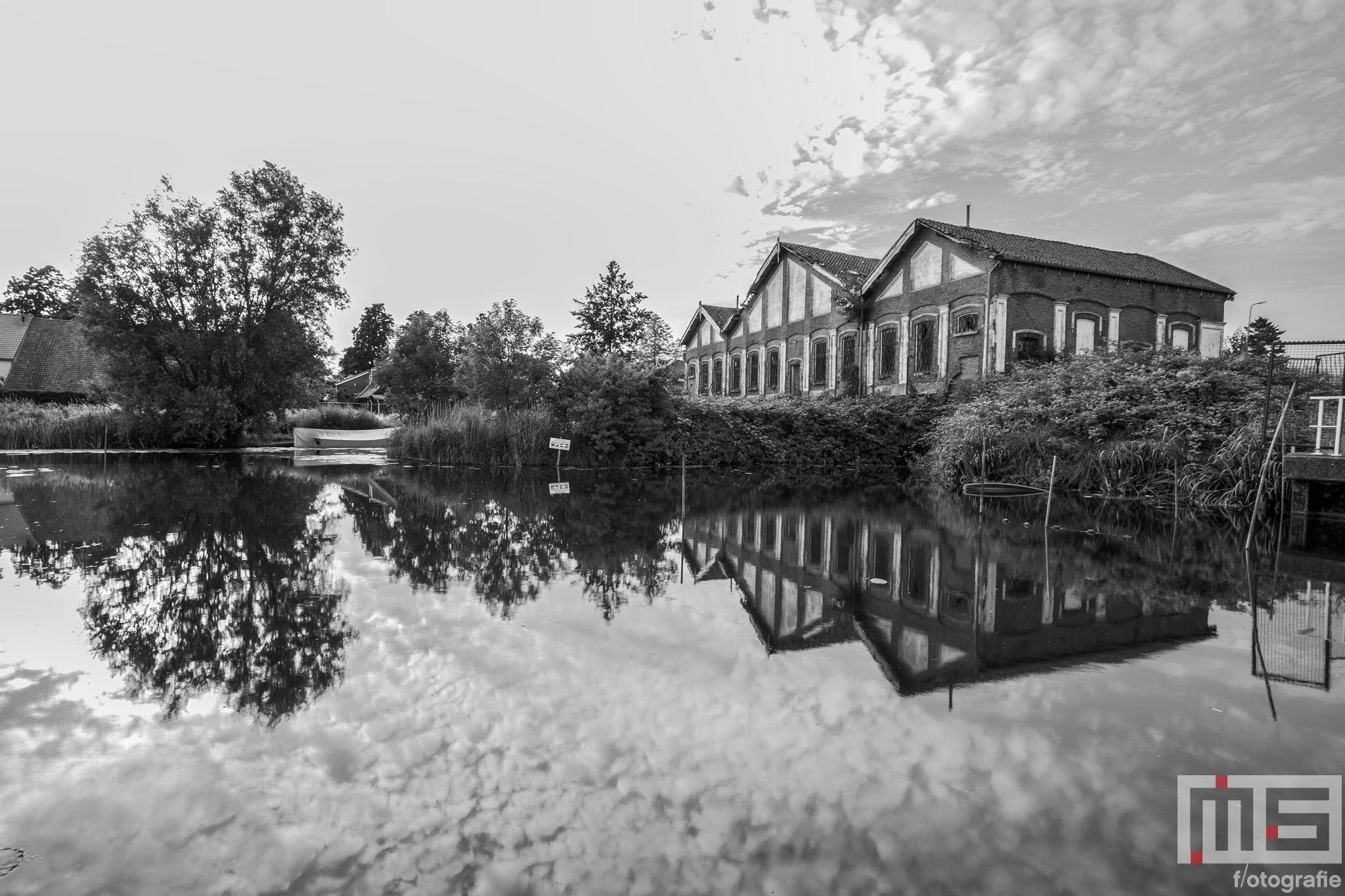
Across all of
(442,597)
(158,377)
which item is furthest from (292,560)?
(158,377)

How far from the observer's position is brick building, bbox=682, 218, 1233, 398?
2255 cm

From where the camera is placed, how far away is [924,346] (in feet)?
82.7

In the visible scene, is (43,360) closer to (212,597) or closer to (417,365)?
(417,365)

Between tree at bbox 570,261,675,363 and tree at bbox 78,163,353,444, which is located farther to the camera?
tree at bbox 570,261,675,363

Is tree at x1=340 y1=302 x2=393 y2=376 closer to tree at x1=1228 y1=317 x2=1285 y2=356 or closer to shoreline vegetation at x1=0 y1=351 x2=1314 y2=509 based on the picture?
shoreline vegetation at x1=0 y1=351 x2=1314 y2=509

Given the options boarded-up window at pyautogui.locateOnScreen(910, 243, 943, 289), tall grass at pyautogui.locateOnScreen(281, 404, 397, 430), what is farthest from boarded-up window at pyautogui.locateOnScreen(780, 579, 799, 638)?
tall grass at pyautogui.locateOnScreen(281, 404, 397, 430)

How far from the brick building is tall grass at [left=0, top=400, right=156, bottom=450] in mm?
28038

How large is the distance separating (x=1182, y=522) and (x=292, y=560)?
37.8 feet

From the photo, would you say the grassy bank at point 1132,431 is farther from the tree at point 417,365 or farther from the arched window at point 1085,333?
the tree at point 417,365

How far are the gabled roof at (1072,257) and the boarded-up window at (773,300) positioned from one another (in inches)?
297

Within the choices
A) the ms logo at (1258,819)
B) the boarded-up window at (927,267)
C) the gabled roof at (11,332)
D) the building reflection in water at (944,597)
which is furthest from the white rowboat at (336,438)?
the ms logo at (1258,819)

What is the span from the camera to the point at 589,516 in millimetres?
9930

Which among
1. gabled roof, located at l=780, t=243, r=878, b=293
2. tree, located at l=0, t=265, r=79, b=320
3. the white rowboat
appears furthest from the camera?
tree, located at l=0, t=265, r=79, b=320

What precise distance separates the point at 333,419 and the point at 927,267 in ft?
106
